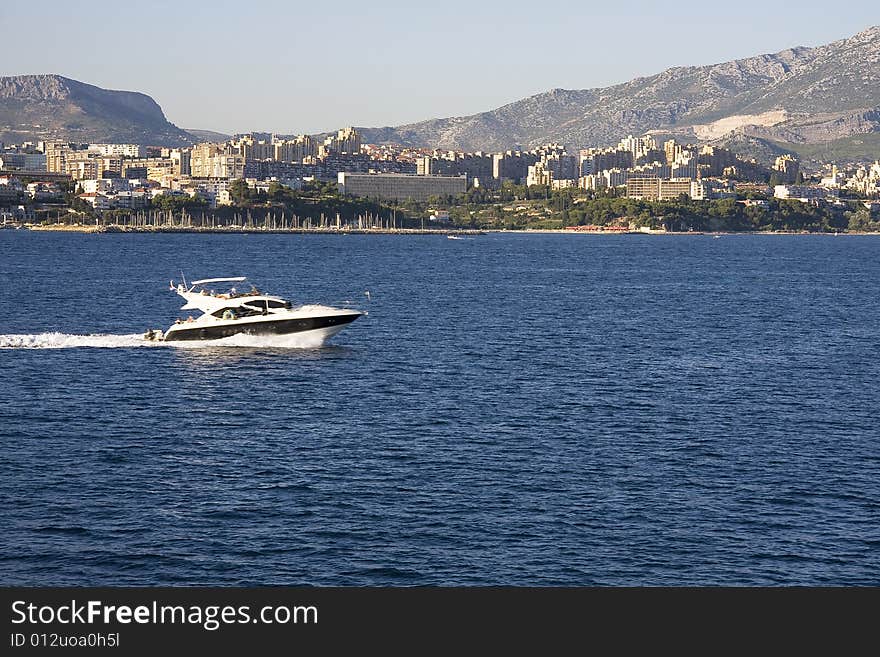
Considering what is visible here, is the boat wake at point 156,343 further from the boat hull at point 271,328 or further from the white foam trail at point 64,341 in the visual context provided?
the boat hull at point 271,328

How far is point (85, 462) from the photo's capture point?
35.5m

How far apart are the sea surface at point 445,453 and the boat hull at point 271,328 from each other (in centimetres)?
76

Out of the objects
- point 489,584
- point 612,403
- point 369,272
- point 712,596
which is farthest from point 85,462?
point 369,272

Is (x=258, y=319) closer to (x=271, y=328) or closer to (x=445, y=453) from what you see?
(x=271, y=328)

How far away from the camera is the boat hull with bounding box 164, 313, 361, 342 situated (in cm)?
5772

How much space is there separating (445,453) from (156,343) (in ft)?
84.4

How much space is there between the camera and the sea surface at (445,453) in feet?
90.7

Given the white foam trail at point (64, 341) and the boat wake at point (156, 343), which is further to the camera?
the white foam trail at point (64, 341)

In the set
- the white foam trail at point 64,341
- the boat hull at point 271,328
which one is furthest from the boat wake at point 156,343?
the boat hull at point 271,328

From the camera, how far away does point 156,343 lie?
2340 inches

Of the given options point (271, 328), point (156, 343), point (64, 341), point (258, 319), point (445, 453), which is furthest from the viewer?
point (156, 343)

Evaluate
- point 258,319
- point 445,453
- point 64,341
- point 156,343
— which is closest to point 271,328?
point 258,319

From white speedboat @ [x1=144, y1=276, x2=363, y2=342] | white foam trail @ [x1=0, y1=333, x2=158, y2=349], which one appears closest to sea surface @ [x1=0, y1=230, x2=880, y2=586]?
white foam trail @ [x1=0, y1=333, x2=158, y2=349]

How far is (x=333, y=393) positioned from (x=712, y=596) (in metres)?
30.7
